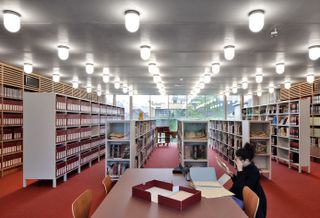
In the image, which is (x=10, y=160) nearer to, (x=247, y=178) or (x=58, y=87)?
(x=58, y=87)

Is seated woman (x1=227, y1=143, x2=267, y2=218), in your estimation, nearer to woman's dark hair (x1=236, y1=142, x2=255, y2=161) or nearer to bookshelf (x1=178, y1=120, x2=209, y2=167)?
woman's dark hair (x1=236, y1=142, x2=255, y2=161)

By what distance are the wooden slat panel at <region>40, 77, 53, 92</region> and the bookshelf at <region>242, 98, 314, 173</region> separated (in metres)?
8.30

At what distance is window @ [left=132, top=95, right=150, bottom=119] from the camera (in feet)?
49.7

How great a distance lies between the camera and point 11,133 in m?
6.57

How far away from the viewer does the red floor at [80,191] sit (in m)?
3.94

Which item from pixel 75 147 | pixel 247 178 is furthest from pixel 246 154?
pixel 75 147

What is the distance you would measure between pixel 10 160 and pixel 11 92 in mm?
1883

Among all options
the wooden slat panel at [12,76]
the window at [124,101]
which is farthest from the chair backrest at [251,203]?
the window at [124,101]

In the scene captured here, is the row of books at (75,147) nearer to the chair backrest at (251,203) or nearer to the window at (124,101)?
the chair backrest at (251,203)

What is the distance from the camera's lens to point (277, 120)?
27.0 ft

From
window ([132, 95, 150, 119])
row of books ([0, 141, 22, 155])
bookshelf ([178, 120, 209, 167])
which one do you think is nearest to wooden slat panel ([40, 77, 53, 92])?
row of books ([0, 141, 22, 155])

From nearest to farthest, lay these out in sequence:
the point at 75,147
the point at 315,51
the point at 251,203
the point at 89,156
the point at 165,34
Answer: the point at 251,203
the point at 165,34
the point at 315,51
the point at 75,147
the point at 89,156

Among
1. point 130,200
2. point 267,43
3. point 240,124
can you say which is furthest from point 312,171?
point 130,200

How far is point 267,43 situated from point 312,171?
4522 mm
